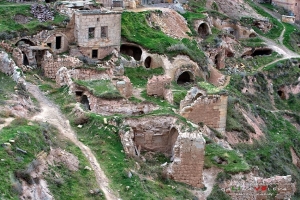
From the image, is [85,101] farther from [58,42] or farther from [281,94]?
[281,94]

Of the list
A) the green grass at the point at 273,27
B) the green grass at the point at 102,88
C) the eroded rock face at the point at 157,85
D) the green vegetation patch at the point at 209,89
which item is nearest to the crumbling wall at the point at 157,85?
the eroded rock face at the point at 157,85

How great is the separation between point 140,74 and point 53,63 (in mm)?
6423

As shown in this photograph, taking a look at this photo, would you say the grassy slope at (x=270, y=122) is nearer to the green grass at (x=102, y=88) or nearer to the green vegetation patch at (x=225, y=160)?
the green vegetation patch at (x=225, y=160)

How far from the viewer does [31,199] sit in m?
25.4

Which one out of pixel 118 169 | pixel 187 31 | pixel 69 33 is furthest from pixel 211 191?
pixel 187 31

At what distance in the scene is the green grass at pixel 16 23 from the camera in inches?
1877

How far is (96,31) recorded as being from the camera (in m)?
49.6

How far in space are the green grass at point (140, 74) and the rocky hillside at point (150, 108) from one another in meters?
0.14

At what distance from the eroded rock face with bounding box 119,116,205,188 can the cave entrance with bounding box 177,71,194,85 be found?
1823cm

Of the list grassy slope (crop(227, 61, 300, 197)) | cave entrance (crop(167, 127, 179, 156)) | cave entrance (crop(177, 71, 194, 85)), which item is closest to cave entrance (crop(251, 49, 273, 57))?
grassy slope (crop(227, 61, 300, 197))

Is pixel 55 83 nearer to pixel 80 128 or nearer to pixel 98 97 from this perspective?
pixel 98 97

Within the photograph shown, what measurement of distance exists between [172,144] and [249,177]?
362 cm

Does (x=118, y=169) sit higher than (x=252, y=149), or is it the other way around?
(x=118, y=169)

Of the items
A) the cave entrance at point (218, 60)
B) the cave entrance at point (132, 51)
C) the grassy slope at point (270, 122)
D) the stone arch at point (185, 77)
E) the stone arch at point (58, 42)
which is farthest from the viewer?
the cave entrance at point (218, 60)
